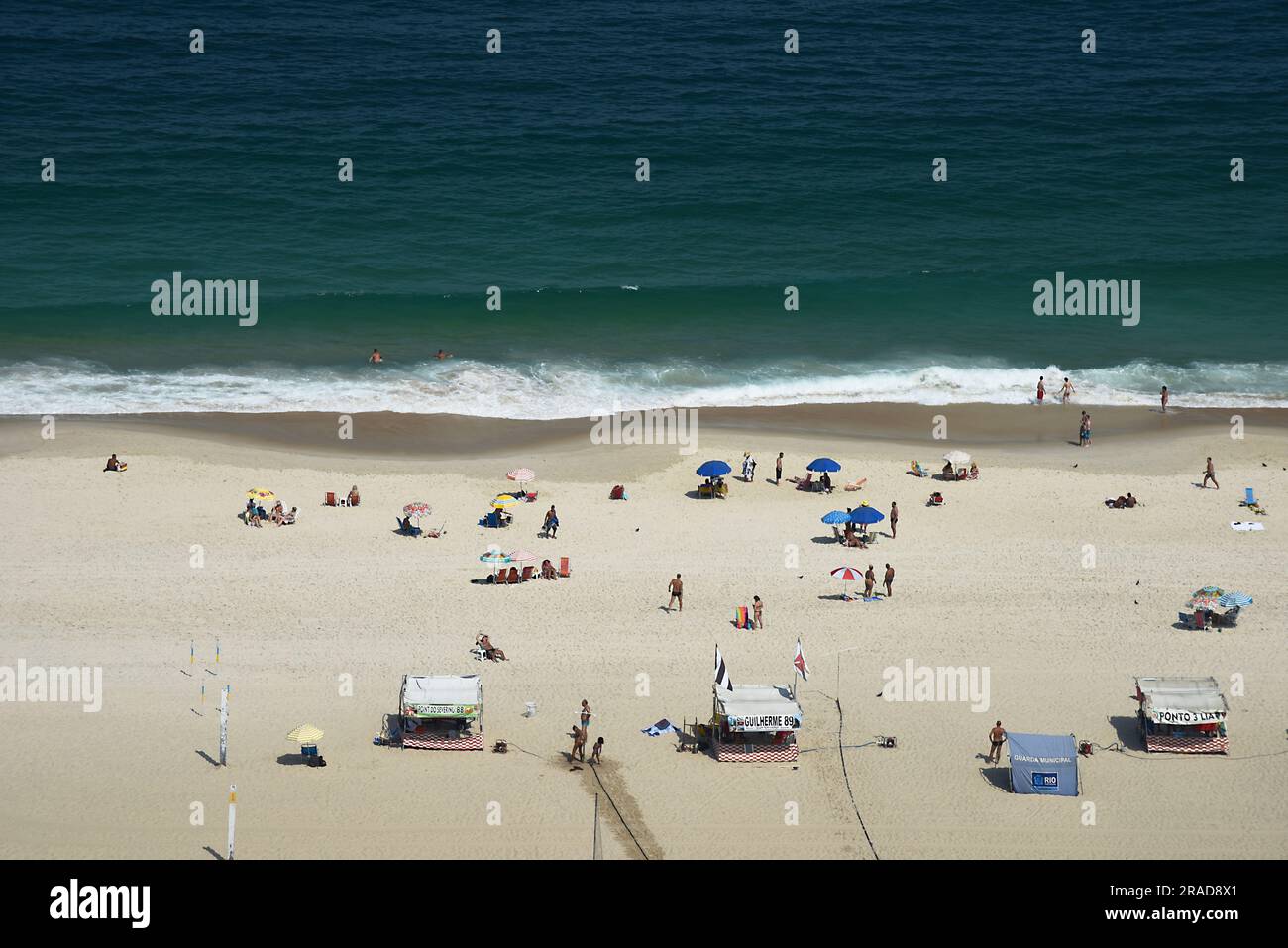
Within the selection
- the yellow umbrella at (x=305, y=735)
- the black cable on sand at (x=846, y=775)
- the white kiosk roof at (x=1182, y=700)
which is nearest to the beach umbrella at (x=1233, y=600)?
the white kiosk roof at (x=1182, y=700)

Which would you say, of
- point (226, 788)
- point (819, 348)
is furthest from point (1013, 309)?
point (226, 788)

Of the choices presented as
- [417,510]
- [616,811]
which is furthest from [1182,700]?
[417,510]

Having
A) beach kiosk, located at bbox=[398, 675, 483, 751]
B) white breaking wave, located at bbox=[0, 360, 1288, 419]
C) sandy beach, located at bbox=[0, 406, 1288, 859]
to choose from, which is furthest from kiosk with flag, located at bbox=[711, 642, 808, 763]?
white breaking wave, located at bbox=[0, 360, 1288, 419]

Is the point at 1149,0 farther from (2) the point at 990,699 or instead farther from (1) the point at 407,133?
(2) the point at 990,699

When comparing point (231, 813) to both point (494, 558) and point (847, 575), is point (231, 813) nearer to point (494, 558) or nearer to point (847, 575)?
point (494, 558)

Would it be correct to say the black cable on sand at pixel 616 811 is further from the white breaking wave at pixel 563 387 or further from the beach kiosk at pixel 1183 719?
the white breaking wave at pixel 563 387

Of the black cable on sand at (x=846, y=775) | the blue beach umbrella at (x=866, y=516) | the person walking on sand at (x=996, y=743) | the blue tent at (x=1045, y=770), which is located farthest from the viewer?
the blue beach umbrella at (x=866, y=516)
